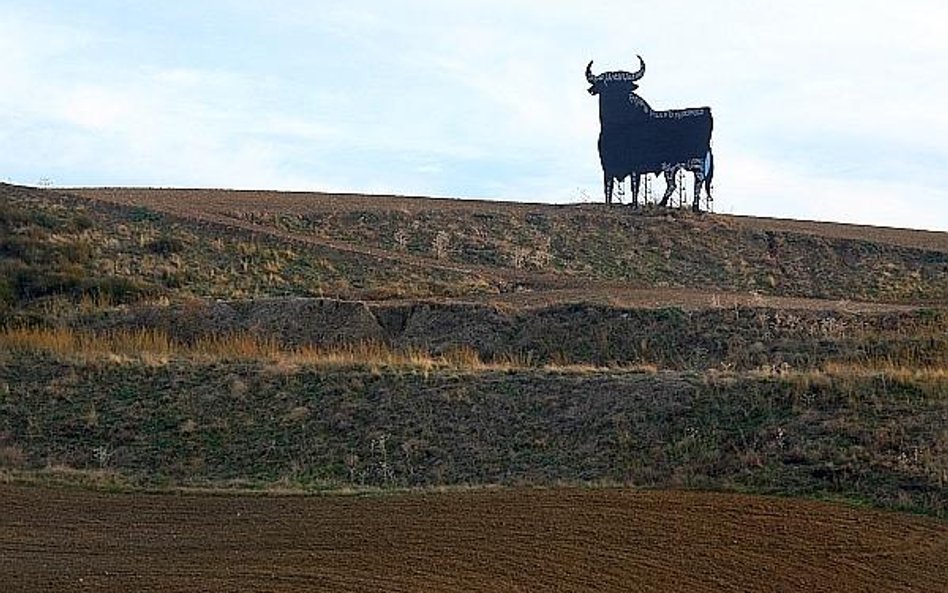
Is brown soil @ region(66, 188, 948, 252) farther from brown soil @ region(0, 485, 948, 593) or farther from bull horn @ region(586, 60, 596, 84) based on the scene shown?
brown soil @ region(0, 485, 948, 593)

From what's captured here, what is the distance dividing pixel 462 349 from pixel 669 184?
19.6 metres

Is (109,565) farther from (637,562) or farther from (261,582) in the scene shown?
(637,562)

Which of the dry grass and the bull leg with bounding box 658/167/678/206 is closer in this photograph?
the dry grass

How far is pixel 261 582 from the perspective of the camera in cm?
1232

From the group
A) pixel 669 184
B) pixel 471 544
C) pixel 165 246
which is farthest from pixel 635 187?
pixel 471 544

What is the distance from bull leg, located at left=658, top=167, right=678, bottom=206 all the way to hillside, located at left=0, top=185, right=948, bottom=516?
987 mm

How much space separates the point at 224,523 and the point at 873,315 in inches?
732

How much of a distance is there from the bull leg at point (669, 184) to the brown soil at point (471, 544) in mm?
27690

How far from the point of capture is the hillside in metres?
18.1

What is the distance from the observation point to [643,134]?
41688 mm

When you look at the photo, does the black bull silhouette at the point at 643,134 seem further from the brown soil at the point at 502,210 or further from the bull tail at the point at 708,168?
the brown soil at the point at 502,210

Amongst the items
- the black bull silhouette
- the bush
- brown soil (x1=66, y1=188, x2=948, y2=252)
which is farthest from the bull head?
the bush

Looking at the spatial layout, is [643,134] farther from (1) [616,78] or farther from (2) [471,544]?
(2) [471,544]

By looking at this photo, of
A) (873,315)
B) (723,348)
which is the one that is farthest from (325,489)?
(873,315)
